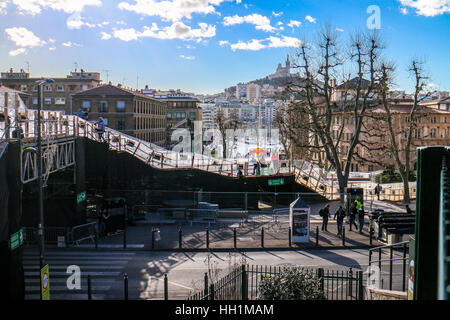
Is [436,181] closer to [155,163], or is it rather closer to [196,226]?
[196,226]

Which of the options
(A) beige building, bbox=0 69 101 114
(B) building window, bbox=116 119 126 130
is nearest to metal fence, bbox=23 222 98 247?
(B) building window, bbox=116 119 126 130

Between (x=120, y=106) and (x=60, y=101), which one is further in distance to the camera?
(x=60, y=101)

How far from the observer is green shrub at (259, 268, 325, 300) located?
26.8ft

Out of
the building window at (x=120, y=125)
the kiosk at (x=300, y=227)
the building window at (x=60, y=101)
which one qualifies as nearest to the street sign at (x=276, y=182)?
the kiosk at (x=300, y=227)

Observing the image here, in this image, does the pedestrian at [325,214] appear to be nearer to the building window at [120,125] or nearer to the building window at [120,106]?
Result: the building window at [120,125]

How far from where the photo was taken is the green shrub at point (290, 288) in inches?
321

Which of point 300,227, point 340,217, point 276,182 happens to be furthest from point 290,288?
point 276,182

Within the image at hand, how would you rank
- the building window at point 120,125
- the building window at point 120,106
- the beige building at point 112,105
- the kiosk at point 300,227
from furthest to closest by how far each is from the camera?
the building window at point 120,125 → the building window at point 120,106 → the beige building at point 112,105 → the kiosk at point 300,227

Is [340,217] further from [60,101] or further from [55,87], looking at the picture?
[55,87]

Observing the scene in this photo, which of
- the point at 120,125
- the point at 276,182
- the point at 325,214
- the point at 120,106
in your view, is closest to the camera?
the point at 325,214

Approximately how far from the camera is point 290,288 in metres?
8.24

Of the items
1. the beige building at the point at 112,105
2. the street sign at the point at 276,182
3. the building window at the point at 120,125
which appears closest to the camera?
the street sign at the point at 276,182
